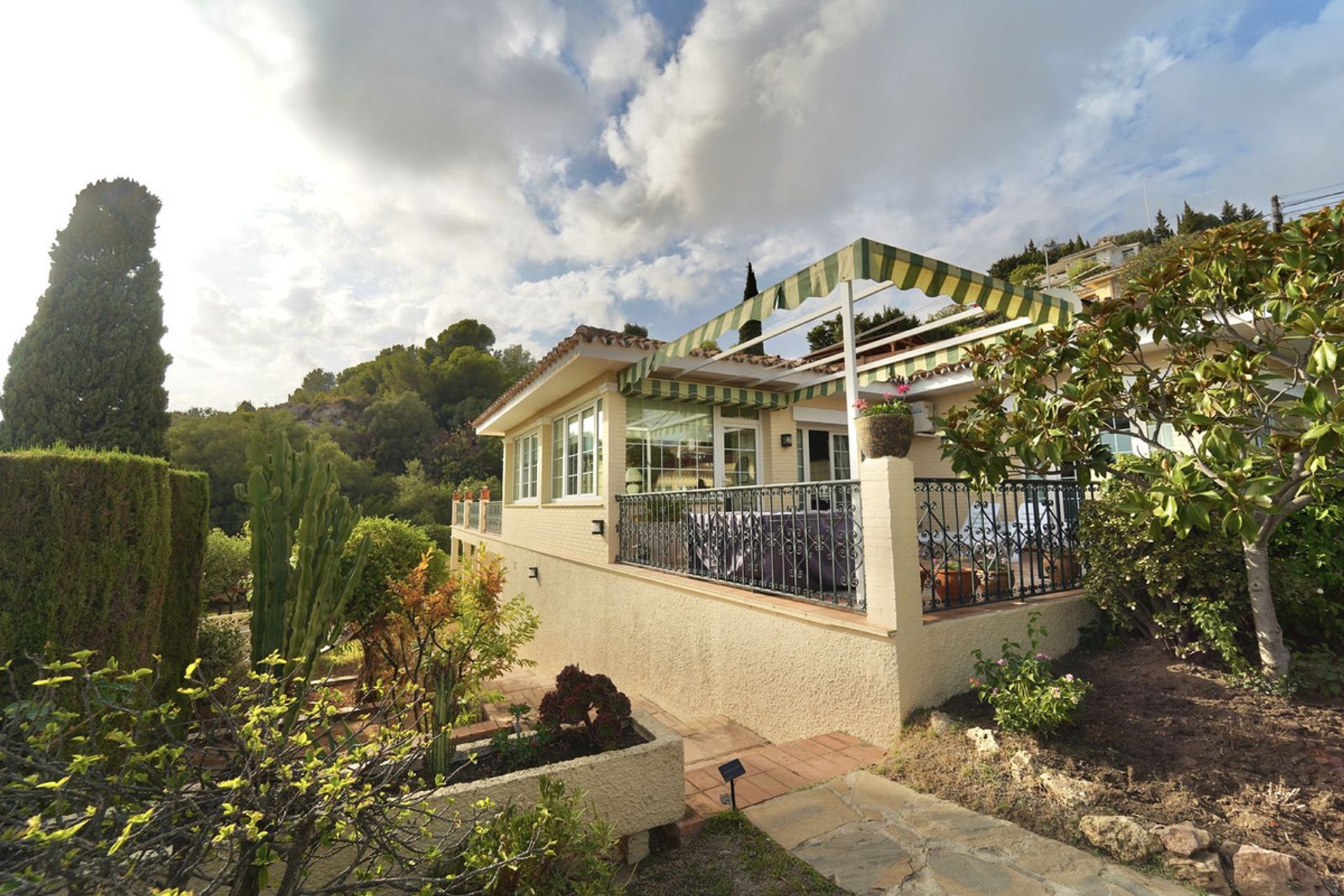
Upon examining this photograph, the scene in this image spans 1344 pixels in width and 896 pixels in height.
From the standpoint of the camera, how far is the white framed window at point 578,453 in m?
9.73

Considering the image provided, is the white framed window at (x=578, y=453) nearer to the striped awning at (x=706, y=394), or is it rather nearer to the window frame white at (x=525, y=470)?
the window frame white at (x=525, y=470)

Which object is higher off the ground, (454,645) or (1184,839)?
(454,645)

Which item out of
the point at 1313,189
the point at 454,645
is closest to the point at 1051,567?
the point at 454,645

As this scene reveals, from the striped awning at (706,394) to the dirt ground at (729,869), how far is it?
6.53 metres

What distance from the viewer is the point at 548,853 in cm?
237

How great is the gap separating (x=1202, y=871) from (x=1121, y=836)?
305mm

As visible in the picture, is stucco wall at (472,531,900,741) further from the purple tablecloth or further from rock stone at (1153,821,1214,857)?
rock stone at (1153,821,1214,857)

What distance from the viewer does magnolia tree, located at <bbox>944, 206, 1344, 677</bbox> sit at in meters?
3.22

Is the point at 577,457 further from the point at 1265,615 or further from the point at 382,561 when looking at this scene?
the point at 1265,615

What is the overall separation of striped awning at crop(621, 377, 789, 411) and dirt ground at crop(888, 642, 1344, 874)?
6.13 meters

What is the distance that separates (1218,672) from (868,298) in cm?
475

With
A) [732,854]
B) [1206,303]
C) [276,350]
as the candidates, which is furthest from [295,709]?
[276,350]

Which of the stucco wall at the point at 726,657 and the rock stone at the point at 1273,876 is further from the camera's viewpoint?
the stucco wall at the point at 726,657

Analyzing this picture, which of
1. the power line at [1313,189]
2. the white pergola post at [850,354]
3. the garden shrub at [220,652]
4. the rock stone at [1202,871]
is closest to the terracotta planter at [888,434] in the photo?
the white pergola post at [850,354]
